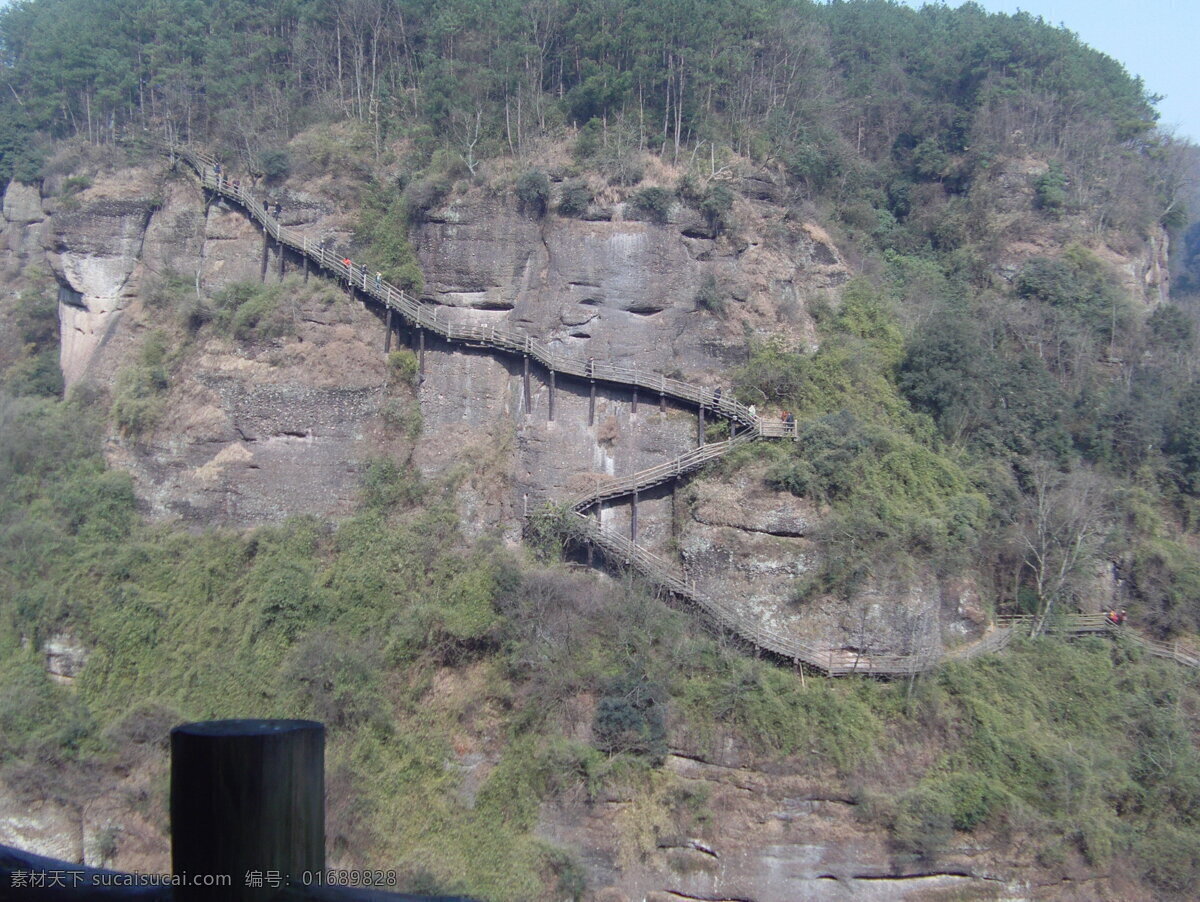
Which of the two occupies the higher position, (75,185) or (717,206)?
(75,185)

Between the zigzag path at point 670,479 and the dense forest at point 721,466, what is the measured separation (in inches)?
21.6

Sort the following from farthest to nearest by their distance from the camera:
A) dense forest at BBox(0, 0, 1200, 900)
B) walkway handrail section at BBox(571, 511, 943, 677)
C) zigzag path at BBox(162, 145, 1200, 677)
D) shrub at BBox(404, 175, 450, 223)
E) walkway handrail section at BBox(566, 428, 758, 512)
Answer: shrub at BBox(404, 175, 450, 223) → walkway handrail section at BBox(566, 428, 758, 512) → zigzag path at BBox(162, 145, 1200, 677) → walkway handrail section at BBox(571, 511, 943, 677) → dense forest at BBox(0, 0, 1200, 900)

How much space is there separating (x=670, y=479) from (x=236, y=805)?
884 inches

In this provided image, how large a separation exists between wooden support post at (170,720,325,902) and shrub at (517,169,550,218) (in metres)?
25.7

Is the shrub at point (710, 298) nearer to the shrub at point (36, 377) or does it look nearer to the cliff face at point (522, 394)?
the cliff face at point (522, 394)

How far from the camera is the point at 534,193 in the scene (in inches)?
1065

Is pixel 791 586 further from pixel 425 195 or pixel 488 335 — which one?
pixel 425 195

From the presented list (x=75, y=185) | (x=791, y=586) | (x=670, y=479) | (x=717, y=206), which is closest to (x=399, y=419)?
(x=670, y=479)

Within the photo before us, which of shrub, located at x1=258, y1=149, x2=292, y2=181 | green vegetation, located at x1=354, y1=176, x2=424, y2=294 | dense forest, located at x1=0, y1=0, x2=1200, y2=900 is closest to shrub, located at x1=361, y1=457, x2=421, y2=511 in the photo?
dense forest, located at x1=0, y1=0, x2=1200, y2=900

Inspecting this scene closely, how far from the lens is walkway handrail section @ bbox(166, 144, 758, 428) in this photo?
2511 cm

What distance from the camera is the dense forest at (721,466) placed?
69.0ft

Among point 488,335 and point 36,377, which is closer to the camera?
point 488,335

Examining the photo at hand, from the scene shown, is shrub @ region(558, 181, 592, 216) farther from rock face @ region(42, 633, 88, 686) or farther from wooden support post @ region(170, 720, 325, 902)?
wooden support post @ region(170, 720, 325, 902)

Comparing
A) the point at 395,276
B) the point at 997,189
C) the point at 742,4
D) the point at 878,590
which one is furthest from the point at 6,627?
the point at 997,189
